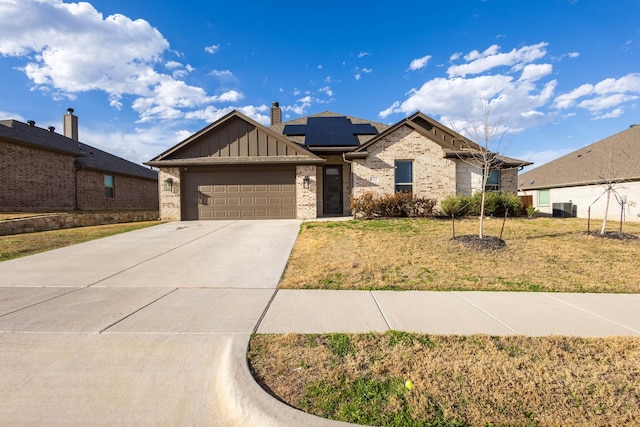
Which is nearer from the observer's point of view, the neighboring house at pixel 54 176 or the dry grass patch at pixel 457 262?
the dry grass patch at pixel 457 262

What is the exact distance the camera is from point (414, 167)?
47.2 ft

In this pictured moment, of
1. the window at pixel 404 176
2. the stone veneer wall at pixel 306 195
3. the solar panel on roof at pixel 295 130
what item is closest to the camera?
the stone veneer wall at pixel 306 195

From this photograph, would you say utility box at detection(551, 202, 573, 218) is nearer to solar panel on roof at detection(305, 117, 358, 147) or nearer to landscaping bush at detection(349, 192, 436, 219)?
landscaping bush at detection(349, 192, 436, 219)

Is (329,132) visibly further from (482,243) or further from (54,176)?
(54,176)

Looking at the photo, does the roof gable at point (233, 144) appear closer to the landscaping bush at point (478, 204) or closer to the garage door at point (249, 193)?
the garage door at point (249, 193)

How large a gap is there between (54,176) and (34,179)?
105cm

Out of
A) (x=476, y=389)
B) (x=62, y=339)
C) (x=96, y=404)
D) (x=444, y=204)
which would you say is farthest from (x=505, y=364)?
(x=444, y=204)

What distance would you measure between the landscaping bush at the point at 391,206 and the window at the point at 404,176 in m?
0.82

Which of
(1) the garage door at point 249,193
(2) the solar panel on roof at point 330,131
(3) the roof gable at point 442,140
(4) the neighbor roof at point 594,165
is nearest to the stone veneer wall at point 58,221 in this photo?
(1) the garage door at point 249,193

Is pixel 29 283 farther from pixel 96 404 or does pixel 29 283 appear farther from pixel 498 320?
pixel 498 320

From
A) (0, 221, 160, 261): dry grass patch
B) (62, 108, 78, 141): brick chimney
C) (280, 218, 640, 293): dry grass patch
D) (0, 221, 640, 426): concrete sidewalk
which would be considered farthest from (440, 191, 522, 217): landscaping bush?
(62, 108, 78, 141): brick chimney

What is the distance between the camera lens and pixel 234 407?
2.25 m

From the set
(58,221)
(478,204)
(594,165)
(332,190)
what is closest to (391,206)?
(332,190)

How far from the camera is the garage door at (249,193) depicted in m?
14.1
